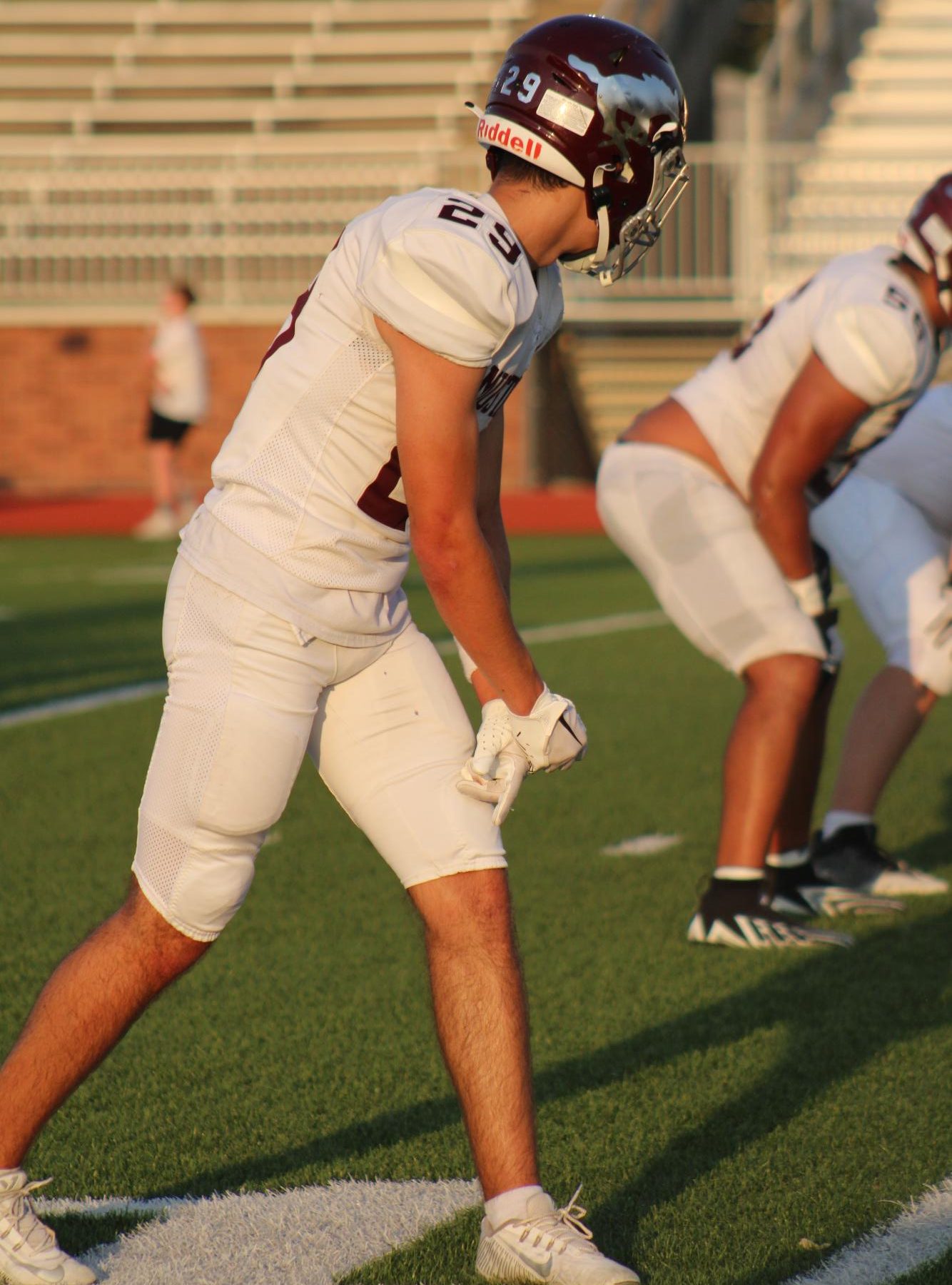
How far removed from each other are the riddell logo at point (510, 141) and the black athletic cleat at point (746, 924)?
2209mm

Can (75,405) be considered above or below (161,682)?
below

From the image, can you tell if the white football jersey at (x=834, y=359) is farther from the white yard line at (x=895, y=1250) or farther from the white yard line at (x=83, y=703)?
the white yard line at (x=83, y=703)

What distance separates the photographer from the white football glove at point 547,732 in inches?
102

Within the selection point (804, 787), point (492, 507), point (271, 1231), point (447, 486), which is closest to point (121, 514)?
point (804, 787)

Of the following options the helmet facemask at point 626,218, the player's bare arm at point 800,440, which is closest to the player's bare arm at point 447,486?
the helmet facemask at point 626,218

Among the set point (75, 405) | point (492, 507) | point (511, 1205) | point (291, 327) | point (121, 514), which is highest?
point (291, 327)

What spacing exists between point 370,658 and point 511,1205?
2.63 ft

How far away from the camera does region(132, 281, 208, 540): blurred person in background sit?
50.3ft

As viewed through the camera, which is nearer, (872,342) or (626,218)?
(626,218)

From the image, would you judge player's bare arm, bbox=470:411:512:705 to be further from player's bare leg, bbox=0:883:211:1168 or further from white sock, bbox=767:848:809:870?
white sock, bbox=767:848:809:870

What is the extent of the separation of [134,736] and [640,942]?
295 cm

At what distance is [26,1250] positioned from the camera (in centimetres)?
255

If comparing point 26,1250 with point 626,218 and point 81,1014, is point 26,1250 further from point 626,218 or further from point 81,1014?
point 626,218

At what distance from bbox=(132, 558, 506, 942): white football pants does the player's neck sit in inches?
24.7
